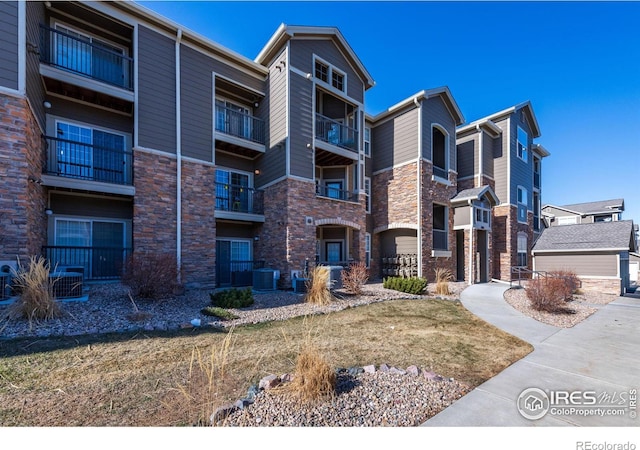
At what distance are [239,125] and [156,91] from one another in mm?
3666

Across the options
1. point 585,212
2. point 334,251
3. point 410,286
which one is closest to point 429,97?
point 334,251

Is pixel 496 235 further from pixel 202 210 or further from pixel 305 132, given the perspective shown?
pixel 202 210

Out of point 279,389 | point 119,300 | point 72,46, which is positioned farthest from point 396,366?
point 72,46

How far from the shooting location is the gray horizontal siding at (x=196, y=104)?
11148 mm

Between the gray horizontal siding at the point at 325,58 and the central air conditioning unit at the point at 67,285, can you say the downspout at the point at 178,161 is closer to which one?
the central air conditioning unit at the point at 67,285

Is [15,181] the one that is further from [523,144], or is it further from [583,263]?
[523,144]

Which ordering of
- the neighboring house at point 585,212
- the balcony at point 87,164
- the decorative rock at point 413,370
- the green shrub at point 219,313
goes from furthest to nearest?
1. the neighboring house at point 585,212
2. the balcony at point 87,164
3. the green shrub at point 219,313
4. the decorative rock at point 413,370

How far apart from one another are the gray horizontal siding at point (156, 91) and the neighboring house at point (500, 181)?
1671 cm

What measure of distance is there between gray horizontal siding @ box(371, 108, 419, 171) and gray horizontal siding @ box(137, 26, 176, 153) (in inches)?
452

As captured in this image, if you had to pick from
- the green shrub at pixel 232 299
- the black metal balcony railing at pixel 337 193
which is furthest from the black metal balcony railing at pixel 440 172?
the green shrub at pixel 232 299

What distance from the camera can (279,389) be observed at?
3338 millimetres

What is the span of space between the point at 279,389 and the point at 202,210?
31.2 feet

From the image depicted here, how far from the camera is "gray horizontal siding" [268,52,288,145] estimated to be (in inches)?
484

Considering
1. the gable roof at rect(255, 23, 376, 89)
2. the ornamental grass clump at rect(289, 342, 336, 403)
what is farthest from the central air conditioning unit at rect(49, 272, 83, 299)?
the gable roof at rect(255, 23, 376, 89)
